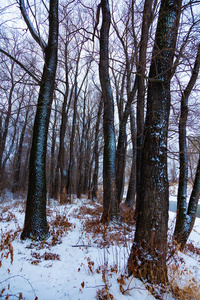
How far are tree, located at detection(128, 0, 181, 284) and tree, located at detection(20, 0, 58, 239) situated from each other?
7.96 ft

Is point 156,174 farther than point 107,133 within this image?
No

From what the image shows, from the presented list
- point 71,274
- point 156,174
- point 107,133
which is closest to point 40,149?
point 107,133

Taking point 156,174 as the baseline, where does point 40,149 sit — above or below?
above

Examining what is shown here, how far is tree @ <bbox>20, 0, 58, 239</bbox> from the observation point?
Result: 3.98 meters

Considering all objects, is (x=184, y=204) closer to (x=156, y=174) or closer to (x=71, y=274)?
(x=156, y=174)

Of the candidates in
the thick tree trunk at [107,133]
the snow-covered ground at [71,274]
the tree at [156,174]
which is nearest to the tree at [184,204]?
the snow-covered ground at [71,274]

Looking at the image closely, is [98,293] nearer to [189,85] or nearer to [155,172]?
[155,172]

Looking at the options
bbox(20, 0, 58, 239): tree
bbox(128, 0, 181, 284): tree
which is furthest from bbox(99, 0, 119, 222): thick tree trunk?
bbox(128, 0, 181, 284): tree

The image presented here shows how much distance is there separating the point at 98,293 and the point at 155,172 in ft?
5.99

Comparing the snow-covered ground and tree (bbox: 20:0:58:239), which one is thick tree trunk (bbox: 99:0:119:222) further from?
tree (bbox: 20:0:58:239)

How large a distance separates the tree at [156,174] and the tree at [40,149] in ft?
7.96

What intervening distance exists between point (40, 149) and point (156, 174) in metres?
2.89

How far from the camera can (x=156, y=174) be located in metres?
2.67

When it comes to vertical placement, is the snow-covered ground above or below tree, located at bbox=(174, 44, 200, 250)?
below
